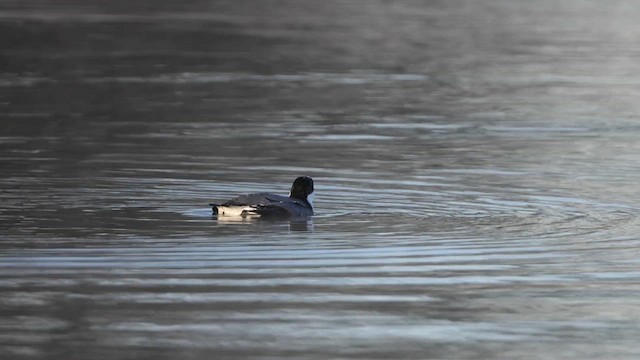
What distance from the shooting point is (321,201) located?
1722 centimetres

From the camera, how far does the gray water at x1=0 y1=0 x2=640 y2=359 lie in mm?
11211

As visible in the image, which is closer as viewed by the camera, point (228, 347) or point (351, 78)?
point (228, 347)

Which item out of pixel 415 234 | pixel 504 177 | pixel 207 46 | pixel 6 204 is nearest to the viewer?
pixel 415 234

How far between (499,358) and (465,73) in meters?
24.0

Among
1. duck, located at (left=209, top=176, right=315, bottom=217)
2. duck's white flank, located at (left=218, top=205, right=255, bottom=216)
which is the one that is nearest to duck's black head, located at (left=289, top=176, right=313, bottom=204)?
duck, located at (left=209, top=176, right=315, bottom=217)

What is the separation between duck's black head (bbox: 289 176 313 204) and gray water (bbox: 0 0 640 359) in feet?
1.04

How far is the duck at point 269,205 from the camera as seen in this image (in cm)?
1562

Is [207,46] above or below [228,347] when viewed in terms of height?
above

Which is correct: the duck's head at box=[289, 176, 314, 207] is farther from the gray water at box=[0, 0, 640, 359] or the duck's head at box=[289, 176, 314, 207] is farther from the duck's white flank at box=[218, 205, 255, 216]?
the duck's white flank at box=[218, 205, 255, 216]

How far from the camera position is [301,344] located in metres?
10.7

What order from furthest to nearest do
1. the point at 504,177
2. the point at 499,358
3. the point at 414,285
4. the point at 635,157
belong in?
the point at 635,157
the point at 504,177
the point at 414,285
the point at 499,358

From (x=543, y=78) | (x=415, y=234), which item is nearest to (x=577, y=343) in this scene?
(x=415, y=234)

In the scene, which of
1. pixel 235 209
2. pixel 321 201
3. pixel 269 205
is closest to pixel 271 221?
pixel 269 205

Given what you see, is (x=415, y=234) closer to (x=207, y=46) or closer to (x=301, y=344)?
(x=301, y=344)
